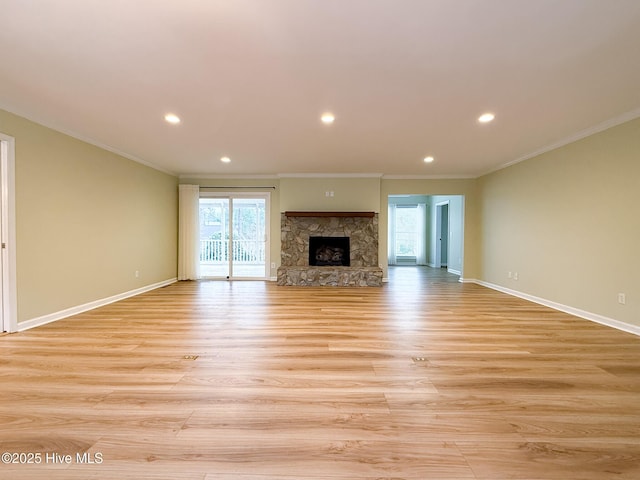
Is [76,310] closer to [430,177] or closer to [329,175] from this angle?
[329,175]

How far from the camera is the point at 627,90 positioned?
2479 mm

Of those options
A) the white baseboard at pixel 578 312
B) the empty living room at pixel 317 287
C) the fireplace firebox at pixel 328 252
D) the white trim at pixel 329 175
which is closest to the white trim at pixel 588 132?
the empty living room at pixel 317 287

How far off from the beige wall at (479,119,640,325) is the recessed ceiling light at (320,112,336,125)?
3323 mm

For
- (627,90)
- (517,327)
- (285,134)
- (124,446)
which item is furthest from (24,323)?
(627,90)

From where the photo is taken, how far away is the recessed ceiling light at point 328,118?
298 centimetres

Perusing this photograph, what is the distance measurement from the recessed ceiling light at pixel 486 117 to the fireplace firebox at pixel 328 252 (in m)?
3.69

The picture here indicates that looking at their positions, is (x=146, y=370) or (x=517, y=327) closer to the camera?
(x=146, y=370)

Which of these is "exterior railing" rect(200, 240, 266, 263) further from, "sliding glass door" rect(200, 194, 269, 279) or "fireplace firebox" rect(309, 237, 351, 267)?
"fireplace firebox" rect(309, 237, 351, 267)

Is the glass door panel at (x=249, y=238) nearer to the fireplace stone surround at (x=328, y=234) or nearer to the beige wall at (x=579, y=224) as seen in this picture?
the fireplace stone surround at (x=328, y=234)

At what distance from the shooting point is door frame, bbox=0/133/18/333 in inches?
111

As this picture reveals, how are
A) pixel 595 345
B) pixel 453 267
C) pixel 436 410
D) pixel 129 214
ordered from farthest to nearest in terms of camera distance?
pixel 453 267, pixel 129 214, pixel 595 345, pixel 436 410

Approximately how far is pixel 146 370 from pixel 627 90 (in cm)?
478

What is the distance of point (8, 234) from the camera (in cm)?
284

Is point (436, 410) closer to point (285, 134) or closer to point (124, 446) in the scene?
point (124, 446)
